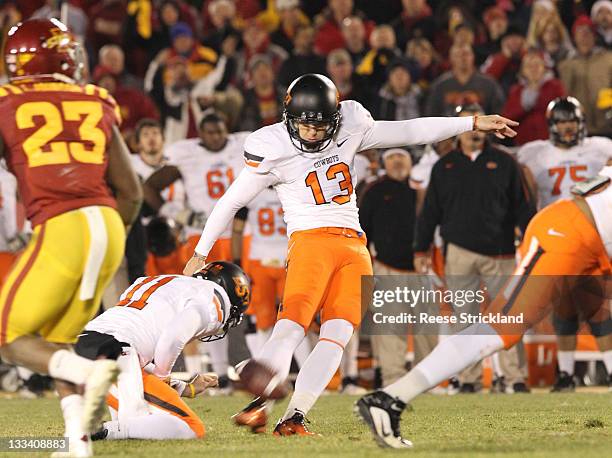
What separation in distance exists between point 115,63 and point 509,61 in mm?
4139

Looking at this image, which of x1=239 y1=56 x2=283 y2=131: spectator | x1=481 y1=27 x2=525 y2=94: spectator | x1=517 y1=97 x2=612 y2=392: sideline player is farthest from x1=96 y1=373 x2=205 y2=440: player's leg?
x1=481 y1=27 x2=525 y2=94: spectator

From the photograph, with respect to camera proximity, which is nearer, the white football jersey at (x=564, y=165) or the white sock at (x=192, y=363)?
the white football jersey at (x=564, y=165)

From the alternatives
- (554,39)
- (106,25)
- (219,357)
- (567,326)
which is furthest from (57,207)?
(106,25)

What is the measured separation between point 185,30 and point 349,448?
8.71m

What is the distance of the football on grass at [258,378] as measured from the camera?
517cm

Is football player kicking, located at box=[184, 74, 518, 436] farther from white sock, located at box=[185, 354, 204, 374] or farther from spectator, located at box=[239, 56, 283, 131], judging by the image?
spectator, located at box=[239, 56, 283, 131]

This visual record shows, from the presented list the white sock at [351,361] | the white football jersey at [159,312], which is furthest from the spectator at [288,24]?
the white football jersey at [159,312]

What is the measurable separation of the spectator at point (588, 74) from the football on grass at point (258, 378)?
20.9 feet

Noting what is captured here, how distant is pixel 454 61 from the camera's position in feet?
35.6

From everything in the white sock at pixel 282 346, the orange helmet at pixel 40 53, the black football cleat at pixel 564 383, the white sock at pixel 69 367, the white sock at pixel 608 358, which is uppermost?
the orange helmet at pixel 40 53

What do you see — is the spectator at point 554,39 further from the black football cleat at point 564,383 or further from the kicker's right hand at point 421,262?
the black football cleat at point 564,383

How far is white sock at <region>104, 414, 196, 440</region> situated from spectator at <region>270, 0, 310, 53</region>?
830cm

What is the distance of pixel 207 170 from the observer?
9.80m

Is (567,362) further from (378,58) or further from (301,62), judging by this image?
(301,62)
